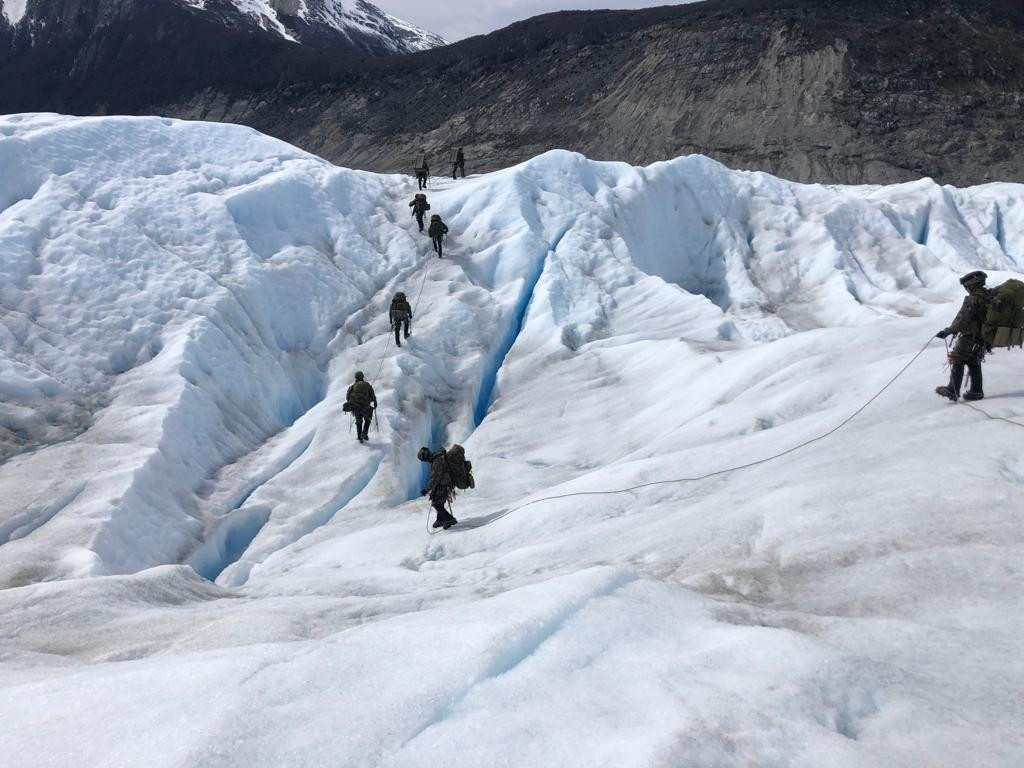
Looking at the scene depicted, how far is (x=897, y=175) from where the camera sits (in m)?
49.2

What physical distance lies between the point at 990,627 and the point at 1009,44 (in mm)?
69609

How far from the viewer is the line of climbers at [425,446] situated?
9.40 meters

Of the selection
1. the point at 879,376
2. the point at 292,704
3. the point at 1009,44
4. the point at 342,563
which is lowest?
the point at 342,563

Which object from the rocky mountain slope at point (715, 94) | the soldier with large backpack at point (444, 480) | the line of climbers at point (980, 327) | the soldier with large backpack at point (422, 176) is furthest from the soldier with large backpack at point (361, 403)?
the rocky mountain slope at point (715, 94)

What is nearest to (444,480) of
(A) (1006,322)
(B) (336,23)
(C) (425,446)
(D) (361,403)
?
(D) (361,403)

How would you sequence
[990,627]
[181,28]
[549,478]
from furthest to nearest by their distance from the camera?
1. [181,28]
2. [549,478]
3. [990,627]

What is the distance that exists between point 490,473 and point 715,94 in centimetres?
5406

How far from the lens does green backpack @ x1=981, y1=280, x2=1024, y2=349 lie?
6633 mm

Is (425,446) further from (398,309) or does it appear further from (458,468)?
(458,468)

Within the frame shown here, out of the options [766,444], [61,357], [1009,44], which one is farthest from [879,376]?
[1009,44]

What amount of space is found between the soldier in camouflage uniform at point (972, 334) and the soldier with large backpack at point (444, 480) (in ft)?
18.6

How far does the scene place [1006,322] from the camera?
664cm

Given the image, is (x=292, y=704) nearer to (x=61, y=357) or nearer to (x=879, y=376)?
(x=879, y=376)

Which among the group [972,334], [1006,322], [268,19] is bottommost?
[972,334]
